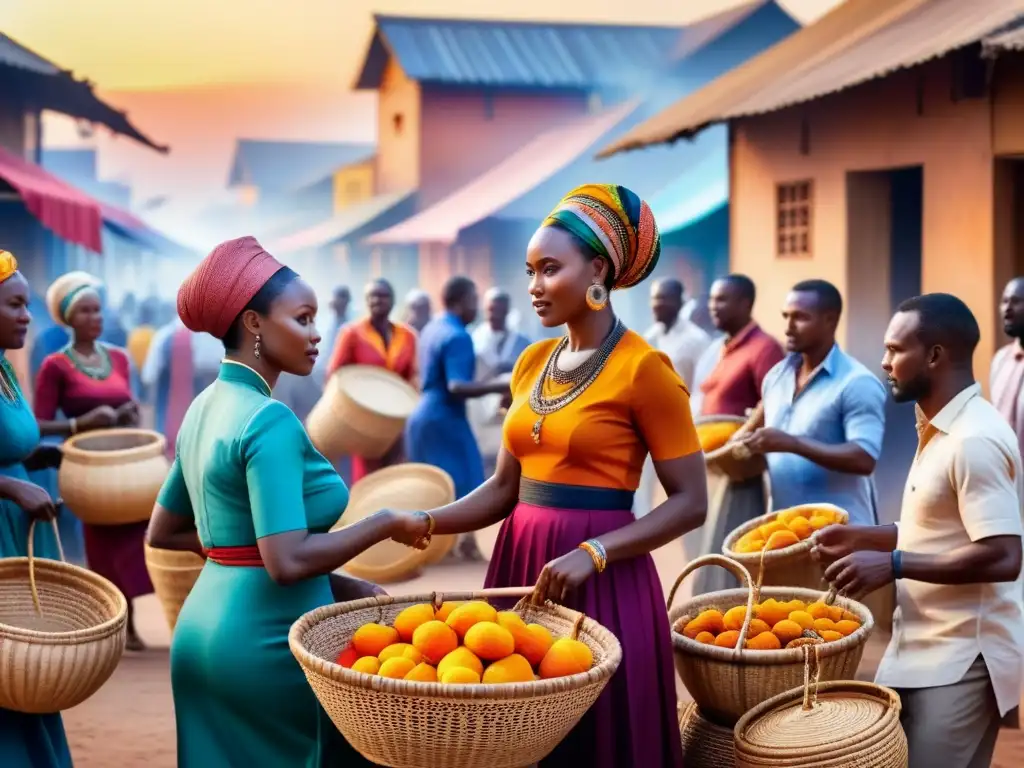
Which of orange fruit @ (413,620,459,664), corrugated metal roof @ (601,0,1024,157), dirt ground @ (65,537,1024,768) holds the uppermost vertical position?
corrugated metal roof @ (601,0,1024,157)

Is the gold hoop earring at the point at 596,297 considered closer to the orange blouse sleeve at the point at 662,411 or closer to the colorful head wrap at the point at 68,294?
the orange blouse sleeve at the point at 662,411

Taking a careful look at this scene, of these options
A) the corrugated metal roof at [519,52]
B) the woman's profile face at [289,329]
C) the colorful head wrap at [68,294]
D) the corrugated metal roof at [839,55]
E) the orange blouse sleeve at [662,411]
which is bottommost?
the orange blouse sleeve at [662,411]

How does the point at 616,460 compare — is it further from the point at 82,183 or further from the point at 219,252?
the point at 82,183

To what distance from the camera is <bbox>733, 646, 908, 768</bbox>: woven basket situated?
315 centimetres

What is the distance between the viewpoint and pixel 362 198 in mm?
A: 32375

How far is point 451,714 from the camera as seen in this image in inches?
105

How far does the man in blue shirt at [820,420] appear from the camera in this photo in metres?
5.39

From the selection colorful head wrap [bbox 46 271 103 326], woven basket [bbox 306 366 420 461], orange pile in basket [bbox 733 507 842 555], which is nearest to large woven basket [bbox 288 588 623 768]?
orange pile in basket [bbox 733 507 842 555]

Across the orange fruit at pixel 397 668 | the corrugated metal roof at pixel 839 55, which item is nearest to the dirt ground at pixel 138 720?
the orange fruit at pixel 397 668

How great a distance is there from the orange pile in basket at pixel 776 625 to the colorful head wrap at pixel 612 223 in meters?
1.05

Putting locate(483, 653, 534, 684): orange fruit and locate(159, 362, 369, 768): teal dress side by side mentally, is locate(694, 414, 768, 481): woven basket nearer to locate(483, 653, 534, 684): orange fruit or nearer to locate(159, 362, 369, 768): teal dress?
locate(159, 362, 369, 768): teal dress

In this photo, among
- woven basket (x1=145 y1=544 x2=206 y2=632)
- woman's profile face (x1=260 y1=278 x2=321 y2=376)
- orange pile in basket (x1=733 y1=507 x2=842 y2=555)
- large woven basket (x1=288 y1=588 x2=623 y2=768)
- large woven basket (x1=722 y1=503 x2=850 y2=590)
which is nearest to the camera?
large woven basket (x1=288 y1=588 x2=623 y2=768)

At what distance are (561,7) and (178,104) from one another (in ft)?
44.8

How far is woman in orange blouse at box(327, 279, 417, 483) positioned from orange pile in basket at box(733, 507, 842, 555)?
5.09 metres
